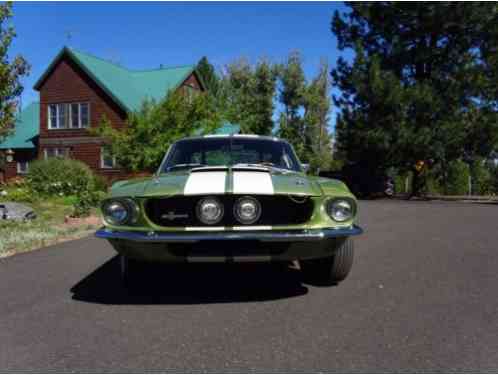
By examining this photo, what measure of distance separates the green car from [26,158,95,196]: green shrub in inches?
462

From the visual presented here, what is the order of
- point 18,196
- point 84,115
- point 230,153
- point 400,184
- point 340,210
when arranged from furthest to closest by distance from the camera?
point 400,184 < point 84,115 < point 18,196 < point 230,153 < point 340,210

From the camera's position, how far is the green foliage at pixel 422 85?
18.6 m

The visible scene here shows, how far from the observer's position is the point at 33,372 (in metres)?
2.29

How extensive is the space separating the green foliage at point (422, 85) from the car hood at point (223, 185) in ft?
54.0

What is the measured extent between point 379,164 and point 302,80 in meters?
21.2

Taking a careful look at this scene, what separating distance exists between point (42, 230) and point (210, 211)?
559 cm

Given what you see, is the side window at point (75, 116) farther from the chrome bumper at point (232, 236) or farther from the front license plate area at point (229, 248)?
the front license plate area at point (229, 248)

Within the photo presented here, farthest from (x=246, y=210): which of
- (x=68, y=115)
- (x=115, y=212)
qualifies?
(x=68, y=115)

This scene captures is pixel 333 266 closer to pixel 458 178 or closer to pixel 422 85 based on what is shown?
pixel 422 85

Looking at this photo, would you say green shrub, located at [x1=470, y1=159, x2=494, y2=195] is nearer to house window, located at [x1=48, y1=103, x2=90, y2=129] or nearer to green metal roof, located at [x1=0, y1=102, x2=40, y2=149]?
house window, located at [x1=48, y1=103, x2=90, y2=129]

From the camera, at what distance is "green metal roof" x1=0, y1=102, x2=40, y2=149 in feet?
83.1

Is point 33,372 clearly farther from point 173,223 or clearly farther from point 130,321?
point 173,223

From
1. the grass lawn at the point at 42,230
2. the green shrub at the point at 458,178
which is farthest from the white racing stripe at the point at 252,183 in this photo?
the green shrub at the point at 458,178

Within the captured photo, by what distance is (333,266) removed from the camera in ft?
12.4
